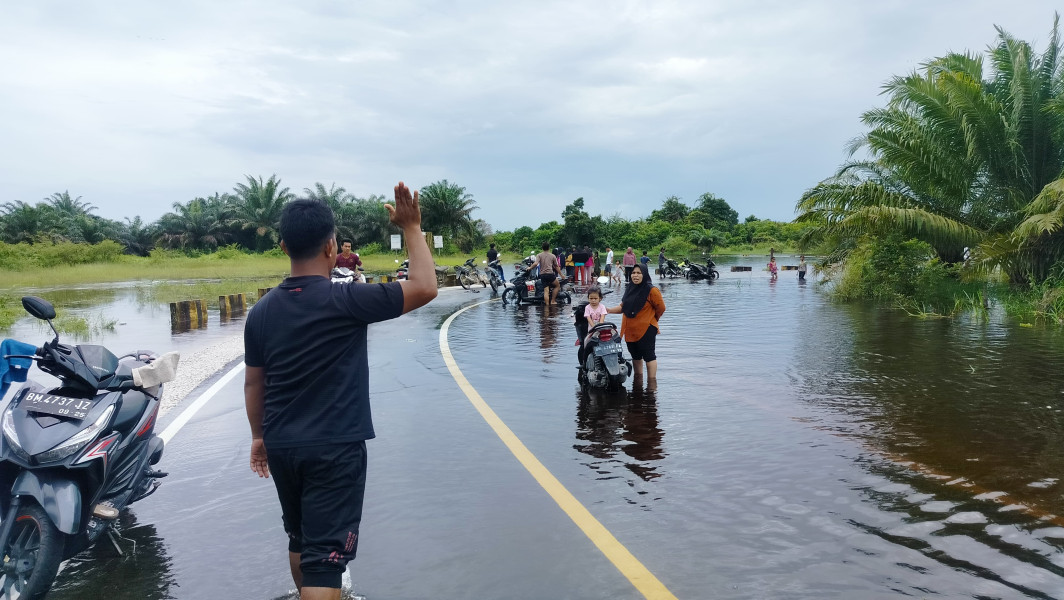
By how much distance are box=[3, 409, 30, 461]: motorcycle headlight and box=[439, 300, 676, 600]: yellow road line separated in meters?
2.92

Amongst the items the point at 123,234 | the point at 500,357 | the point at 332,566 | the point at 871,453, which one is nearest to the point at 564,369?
the point at 500,357

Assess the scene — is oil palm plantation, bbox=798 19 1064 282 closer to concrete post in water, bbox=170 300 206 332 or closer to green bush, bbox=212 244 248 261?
concrete post in water, bbox=170 300 206 332

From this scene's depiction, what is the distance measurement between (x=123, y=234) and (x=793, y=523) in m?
86.4

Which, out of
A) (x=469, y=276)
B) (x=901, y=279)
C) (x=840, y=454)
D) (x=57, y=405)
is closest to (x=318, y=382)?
(x=57, y=405)

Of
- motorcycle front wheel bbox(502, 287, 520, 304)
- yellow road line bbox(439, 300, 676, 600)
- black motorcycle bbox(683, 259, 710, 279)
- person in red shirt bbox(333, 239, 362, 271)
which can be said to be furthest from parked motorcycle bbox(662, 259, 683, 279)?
yellow road line bbox(439, 300, 676, 600)

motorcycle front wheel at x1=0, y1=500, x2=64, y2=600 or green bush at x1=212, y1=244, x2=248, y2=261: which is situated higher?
green bush at x1=212, y1=244, x2=248, y2=261

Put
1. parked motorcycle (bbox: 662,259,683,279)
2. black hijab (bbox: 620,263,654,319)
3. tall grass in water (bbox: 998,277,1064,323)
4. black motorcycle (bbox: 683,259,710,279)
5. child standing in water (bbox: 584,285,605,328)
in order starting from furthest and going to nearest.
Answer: parked motorcycle (bbox: 662,259,683,279)
black motorcycle (bbox: 683,259,710,279)
tall grass in water (bbox: 998,277,1064,323)
child standing in water (bbox: 584,285,605,328)
black hijab (bbox: 620,263,654,319)

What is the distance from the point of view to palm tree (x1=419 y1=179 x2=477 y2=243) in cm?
8000

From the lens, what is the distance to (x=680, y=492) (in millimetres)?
5785

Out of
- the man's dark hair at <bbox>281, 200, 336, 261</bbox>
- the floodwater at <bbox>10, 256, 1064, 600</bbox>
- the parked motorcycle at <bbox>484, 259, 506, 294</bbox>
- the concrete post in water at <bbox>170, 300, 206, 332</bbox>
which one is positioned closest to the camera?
the man's dark hair at <bbox>281, 200, 336, 261</bbox>

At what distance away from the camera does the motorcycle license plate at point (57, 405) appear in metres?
4.53

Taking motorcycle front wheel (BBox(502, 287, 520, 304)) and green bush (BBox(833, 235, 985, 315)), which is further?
motorcycle front wheel (BBox(502, 287, 520, 304))

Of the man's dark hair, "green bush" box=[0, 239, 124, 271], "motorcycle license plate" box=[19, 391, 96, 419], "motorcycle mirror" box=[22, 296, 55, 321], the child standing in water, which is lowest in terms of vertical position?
"motorcycle license plate" box=[19, 391, 96, 419]

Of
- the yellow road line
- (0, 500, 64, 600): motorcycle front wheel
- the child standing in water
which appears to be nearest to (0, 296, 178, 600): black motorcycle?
(0, 500, 64, 600): motorcycle front wheel
